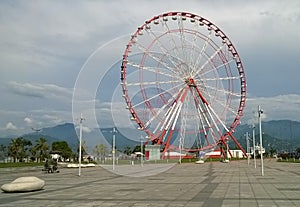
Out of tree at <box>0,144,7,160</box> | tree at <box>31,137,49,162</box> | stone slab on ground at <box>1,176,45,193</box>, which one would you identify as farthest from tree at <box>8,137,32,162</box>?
stone slab on ground at <box>1,176,45,193</box>

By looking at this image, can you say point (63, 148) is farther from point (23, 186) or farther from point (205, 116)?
point (23, 186)

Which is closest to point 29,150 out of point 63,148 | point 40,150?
point 40,150

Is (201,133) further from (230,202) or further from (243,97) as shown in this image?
(230,202)

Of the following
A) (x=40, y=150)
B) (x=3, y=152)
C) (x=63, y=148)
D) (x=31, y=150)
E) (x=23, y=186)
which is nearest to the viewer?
(x=23, y=186)

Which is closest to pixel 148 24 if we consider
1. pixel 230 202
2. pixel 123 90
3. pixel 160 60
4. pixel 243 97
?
pixel 160 60

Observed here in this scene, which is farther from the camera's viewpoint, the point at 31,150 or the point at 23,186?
the point at 31,150

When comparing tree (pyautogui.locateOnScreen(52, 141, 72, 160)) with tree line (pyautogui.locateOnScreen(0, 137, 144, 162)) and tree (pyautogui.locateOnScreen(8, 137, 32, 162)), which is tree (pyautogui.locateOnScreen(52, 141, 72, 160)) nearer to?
tree line (pyautogui.locateOnScreen(0, 137, 144, 162))

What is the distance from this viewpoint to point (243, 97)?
5534cm

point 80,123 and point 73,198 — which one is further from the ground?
point 80,123

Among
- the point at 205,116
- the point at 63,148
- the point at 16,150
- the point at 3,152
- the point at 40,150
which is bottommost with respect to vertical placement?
the point at 3,152

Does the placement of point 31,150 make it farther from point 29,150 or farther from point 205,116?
point 205,116

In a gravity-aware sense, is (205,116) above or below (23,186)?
above

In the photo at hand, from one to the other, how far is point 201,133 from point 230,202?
42343mm

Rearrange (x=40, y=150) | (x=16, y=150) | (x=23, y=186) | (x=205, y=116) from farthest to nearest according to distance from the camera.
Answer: (x=40, y=150), (x=16, y=150), (x=205, y=116), (x=23, y=186)
